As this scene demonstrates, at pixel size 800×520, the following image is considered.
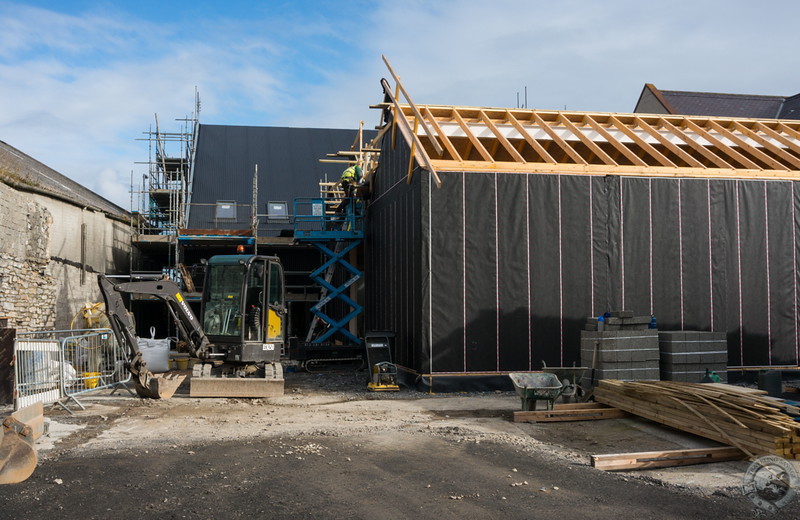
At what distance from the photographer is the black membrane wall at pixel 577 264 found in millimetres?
14211

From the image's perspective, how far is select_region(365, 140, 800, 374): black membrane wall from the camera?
14211mm

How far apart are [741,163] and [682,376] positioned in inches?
237

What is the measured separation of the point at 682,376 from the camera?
41.5 ft

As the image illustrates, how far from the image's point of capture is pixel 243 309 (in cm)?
1410

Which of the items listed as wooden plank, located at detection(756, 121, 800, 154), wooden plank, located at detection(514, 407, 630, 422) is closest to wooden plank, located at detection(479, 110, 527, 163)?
wooden plank, located at detection(514, 407, 630, 422)

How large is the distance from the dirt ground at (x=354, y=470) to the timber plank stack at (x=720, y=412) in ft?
0.98

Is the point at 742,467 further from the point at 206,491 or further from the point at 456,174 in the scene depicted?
the point at 456,174

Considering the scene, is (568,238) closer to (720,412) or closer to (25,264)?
(720,412)

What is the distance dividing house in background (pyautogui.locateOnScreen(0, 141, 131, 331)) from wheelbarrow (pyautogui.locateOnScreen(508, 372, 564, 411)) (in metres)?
12.8

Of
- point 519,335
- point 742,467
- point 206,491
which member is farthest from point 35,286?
point 742,467

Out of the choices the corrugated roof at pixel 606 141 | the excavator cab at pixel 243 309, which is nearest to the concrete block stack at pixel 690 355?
the corrugated roof at pixel 606 141

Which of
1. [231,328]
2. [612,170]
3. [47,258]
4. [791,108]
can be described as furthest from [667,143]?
[791,108]

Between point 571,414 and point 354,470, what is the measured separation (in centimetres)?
463

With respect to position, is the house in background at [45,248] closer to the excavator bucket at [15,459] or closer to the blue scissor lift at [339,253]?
the blue scissor lift at [339,253]
